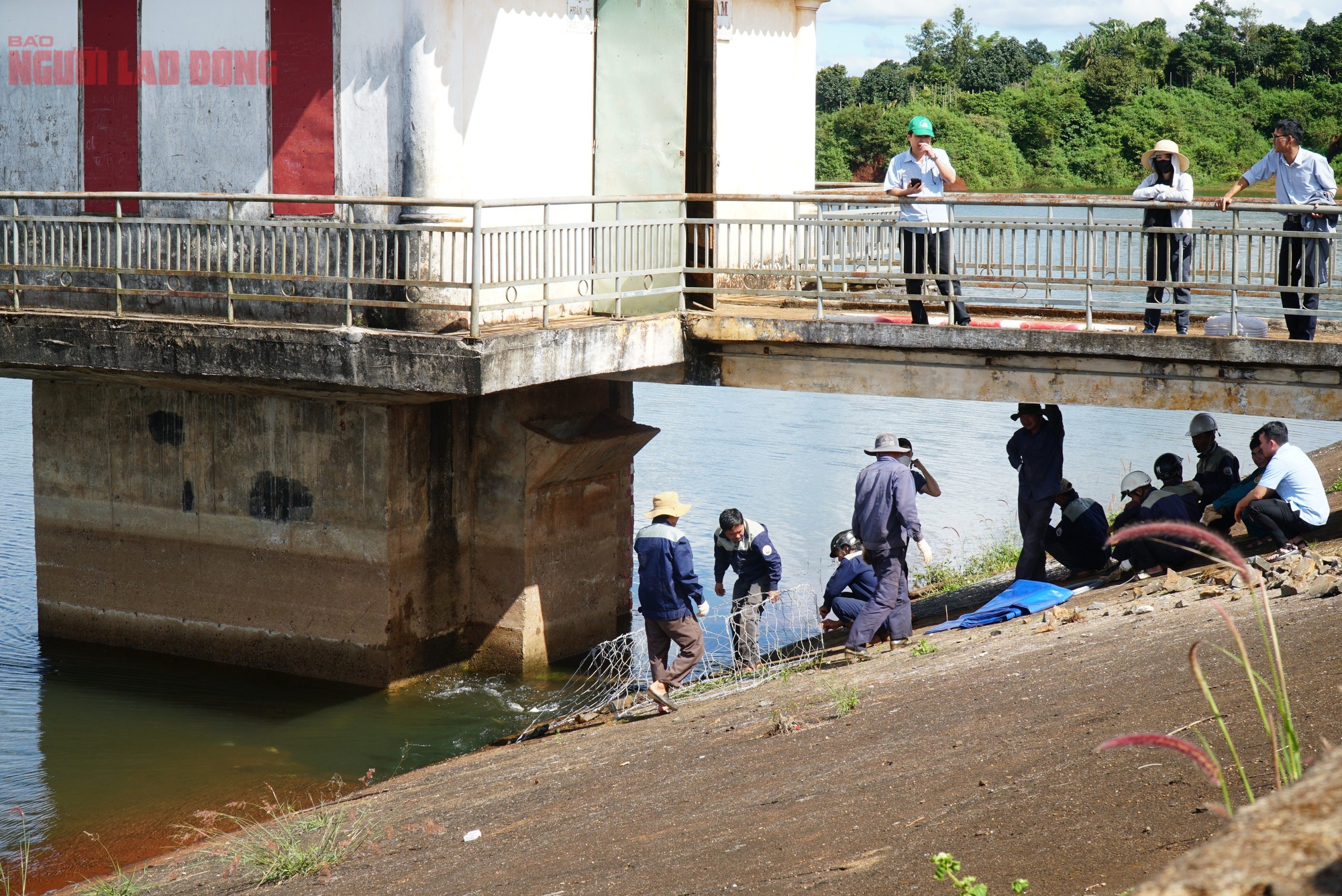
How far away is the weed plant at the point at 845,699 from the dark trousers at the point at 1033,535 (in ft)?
11.5

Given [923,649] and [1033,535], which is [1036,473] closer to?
[1033,535]

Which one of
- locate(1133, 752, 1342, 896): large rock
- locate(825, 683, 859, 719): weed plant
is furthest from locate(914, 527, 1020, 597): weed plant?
locate(1133, 752, 1342, 896): large rock

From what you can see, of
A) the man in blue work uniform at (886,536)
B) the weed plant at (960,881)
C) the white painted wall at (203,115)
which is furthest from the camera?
the white painted wall at (203,115)

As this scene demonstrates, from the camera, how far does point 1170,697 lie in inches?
255

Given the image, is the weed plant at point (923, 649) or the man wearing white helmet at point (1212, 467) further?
the man wearing white helmet at point (1212, 467)

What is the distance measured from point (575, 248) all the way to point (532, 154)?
51.6 inches

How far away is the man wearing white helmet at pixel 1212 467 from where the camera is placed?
11.5 m

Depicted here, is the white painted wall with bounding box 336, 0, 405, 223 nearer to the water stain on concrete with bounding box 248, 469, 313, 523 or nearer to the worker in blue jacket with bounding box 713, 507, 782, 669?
the water stain on concrete with bounding box 248, 469, 313, 523

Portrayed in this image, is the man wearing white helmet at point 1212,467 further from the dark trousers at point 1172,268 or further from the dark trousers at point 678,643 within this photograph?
the dark trousers at point 678,643

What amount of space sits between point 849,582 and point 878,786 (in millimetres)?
4452

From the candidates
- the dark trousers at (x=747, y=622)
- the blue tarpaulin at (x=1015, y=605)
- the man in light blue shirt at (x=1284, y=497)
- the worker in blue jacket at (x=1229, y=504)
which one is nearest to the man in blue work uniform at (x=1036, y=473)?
the blue tarpaulin at (x=1015, y=605)

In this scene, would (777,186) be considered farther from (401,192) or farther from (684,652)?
(684,652)

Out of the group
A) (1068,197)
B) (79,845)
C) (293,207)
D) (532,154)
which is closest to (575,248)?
(532,154)

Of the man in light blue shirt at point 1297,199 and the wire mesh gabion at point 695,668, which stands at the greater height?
the man in light blue shirt at point 1297,199
